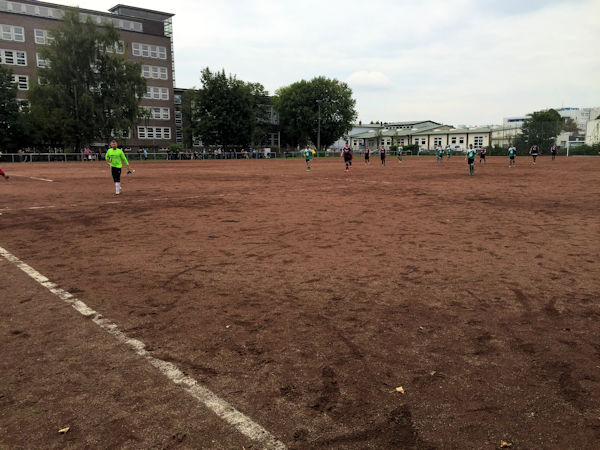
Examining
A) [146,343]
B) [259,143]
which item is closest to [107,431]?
[146,343]

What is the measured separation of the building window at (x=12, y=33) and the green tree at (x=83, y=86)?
52.4ft

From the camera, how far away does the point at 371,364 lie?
12.1ft

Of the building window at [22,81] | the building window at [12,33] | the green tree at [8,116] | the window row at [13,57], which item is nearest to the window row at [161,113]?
the building window at [22,81]

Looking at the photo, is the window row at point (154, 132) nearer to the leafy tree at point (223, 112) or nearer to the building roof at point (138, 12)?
the leafy tree at point (223, 112)

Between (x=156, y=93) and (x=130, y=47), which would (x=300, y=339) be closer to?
(x=156, y=93)

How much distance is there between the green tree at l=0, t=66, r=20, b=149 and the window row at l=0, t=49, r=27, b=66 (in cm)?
1377

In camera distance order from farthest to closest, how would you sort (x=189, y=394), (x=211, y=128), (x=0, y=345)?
(x=211, y=128), (x=0, y=345), (x=189, y=394)

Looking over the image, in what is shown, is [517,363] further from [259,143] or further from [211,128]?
[259,143]

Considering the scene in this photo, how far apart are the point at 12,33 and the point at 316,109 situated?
4875 cm

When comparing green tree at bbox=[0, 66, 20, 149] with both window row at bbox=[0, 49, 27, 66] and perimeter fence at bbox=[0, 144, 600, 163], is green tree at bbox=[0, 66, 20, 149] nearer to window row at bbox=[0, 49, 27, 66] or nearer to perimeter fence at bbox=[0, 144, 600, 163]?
perimeter fence at bbox=[0, 144, 600, 163]

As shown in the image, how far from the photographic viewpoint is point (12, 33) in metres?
61.6

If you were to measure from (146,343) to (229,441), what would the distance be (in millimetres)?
1650

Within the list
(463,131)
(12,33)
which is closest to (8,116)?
(12,33)

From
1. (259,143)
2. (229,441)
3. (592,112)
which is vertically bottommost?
(229,441)
